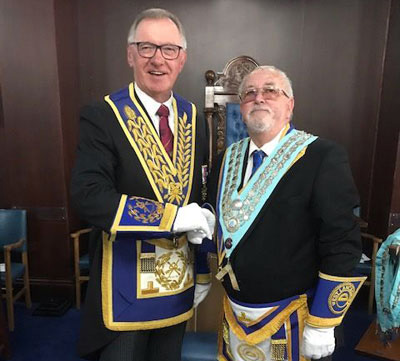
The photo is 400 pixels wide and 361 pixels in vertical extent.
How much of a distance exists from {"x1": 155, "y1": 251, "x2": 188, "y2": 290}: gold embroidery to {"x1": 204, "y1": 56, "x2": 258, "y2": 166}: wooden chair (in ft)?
7.26

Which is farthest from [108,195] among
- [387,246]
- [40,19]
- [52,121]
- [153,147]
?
[40,19]

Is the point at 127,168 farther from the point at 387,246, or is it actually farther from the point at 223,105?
the point at 223,105

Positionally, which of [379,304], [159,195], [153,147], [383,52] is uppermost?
[383,52]

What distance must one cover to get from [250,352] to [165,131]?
88 cm

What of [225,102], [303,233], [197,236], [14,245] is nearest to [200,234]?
[197,236]

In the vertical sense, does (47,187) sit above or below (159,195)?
below

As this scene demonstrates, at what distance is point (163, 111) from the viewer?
1.39 meters

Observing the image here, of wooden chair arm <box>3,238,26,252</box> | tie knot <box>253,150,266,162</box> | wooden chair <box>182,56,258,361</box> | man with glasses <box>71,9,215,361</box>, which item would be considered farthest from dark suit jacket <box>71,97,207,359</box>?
wooden chair <box>182,56,258,361</box>

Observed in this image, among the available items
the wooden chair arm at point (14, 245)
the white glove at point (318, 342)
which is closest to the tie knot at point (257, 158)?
the white glove at point (318, 342)

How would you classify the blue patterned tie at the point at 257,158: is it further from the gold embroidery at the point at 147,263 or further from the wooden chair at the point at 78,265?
the wooden chair at the point at 78,265

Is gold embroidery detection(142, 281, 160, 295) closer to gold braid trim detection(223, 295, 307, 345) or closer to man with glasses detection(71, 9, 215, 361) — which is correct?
man with glasses detection(71, 9, 215, 361)

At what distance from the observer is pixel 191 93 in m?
3.73

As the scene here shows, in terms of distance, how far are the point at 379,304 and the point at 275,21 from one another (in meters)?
2.62

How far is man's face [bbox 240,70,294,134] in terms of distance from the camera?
1.39 metres
